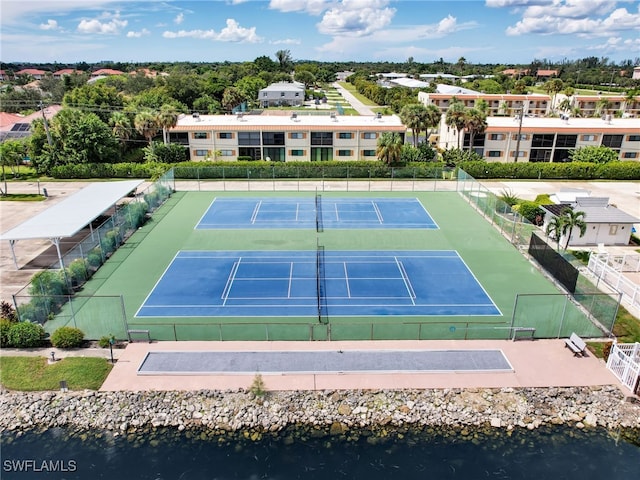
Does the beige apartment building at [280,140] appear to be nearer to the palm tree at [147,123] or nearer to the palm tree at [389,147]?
the palm tree at [147,123]

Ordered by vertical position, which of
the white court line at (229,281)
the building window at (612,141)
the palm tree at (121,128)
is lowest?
the white court line at (229,281)

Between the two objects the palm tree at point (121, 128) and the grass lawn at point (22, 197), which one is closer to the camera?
the grass lawn at point (22, 197)

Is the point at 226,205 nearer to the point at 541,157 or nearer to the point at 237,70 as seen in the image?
the point at 541,157

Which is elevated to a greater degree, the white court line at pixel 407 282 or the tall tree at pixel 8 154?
the tall tree at pixel 8 154

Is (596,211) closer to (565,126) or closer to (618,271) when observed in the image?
(618,271)

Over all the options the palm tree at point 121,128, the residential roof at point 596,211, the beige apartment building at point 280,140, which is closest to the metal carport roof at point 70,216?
the beige apartment building at point 280,140

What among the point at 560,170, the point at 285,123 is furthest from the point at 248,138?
the point at 560,170
